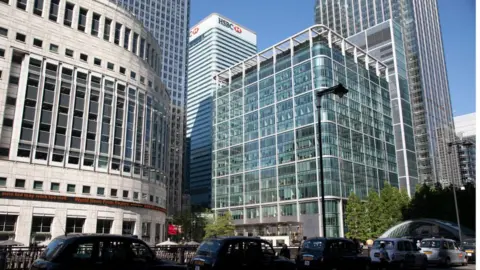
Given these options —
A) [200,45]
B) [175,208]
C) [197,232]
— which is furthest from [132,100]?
[200,45]

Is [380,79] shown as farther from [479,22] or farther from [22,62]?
[479,22]

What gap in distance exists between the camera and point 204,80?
566 feet

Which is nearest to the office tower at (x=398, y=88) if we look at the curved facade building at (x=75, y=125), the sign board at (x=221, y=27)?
the sign board at (x=221, y=27)

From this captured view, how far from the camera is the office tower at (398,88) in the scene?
105 m

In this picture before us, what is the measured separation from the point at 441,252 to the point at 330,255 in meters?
10.8

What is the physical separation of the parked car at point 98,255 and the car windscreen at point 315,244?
22.9 feet

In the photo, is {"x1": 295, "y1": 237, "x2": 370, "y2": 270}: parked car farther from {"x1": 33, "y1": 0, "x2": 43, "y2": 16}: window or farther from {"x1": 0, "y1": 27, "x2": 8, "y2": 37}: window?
{"x1": 33, "y1": 0, "x2": 43, "y2": 16}: window

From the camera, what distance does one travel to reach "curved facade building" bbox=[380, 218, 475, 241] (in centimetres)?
3867

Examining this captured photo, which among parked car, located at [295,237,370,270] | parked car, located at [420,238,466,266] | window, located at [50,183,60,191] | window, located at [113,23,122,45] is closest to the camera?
parked car, located at [295,237,370,270]

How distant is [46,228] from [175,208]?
89010 millimetres

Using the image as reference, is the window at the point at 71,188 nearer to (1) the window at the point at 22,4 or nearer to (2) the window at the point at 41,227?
(2) the window at the point at 41,227

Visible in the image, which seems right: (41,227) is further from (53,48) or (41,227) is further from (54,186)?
(53,48)

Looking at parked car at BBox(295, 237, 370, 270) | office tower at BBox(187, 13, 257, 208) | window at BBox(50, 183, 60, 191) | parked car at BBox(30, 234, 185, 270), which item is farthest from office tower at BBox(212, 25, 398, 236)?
parked car at BBox(30, 234, 185, 270)

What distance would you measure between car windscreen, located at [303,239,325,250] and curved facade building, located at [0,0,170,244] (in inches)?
1269
